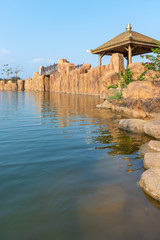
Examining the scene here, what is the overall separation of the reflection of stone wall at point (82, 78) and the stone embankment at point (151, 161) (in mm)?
11473

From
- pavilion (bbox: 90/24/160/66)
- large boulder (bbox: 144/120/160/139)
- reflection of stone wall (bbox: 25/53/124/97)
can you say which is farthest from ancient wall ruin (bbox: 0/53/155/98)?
large boulder (bbox: 144/120/160/139)

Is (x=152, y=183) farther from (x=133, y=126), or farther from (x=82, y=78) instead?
(x=82, y=78)

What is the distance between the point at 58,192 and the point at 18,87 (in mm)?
48086

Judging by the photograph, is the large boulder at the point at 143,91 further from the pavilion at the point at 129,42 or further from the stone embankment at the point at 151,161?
the pavilion at the point at 129,42

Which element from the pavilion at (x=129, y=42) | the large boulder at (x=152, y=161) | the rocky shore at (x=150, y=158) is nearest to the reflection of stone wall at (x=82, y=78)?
the pavilion at (x=129, y=42)

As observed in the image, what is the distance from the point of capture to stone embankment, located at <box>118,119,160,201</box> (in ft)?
8.54

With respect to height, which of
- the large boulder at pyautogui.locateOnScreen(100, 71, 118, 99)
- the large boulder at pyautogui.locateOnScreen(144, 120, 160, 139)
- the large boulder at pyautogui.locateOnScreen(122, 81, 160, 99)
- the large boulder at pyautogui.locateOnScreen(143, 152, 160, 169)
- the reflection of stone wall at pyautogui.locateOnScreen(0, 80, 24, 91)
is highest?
the reflection of stone wall at pyautogui.locateOnScreen(0, 80, 24, 91)

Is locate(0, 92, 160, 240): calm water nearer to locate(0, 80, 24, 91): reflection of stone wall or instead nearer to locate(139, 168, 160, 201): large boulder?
locate(139, 168, 160, 201): large boulder

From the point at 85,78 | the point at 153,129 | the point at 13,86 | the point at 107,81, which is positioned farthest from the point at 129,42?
the point at 13,86

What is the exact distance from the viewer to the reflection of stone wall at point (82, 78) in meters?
18.0

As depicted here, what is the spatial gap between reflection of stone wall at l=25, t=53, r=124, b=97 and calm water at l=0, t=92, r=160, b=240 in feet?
44.0

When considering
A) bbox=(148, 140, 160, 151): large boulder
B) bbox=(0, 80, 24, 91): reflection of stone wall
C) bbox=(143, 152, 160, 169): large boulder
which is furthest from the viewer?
bbox=(0, 80, 24, 91): reflection of stone wall

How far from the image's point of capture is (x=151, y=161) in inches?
134

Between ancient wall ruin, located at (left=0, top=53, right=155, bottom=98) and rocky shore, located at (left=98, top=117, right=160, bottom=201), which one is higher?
ancient wall ruin, located at (left=0, top=53, right=155, bottom=98)
